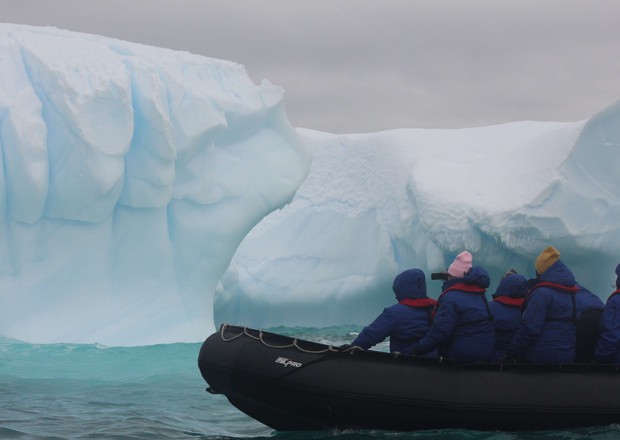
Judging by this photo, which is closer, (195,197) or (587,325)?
(587,325)

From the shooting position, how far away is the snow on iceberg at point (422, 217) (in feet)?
43.1

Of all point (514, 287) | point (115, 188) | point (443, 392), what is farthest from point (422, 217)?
point (443, 392)

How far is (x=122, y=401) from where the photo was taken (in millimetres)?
8648

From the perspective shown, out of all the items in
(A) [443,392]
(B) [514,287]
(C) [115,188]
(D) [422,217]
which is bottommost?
(A) [443,392]

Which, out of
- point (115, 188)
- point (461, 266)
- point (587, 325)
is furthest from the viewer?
point (115, 188)

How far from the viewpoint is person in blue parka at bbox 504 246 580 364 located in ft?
21.6

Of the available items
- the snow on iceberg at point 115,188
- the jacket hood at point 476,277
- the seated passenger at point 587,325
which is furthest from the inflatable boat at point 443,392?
the snow on iceberg at point 115,188

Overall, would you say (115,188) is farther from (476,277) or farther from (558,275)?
(558,275)

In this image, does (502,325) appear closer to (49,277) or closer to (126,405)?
(126,405)

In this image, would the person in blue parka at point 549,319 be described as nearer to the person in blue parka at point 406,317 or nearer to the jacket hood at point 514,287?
the jacket hood at point 514,287

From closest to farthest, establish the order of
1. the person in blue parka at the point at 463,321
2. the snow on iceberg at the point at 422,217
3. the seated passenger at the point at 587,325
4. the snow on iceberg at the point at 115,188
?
the person in blue parka at the point at 463,321, the seated passenger at the point at 587,325, the snow on iceberg at the point at 115,188, the snow on iceberg at the point at 422,217

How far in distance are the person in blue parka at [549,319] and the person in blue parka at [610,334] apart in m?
0.18

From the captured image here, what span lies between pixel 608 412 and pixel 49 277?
6811 millimetres

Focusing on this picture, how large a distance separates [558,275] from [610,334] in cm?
51
